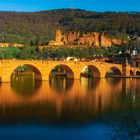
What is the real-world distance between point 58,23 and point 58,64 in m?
75.9

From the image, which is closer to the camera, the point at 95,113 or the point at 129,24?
the point at 95,113

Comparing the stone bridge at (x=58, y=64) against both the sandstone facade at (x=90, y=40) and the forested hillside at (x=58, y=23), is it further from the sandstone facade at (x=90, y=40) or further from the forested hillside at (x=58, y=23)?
the forested hillside at (x=58, y=23)

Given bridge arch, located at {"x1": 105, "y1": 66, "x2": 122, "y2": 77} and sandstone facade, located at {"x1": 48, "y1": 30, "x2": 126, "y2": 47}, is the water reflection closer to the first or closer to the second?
bridge arch, located at {"x1": 105, "y1": 66, "x2": 122, "y2": 77}

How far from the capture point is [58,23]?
13538cm

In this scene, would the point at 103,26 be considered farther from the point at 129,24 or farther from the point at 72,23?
the point at 72,23

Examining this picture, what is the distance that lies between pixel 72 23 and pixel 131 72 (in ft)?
206

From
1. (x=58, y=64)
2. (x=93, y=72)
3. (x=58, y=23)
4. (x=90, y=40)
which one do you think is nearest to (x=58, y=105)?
(x=58, y=64)

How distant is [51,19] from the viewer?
13662 cm

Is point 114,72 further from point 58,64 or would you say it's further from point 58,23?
point 58,23

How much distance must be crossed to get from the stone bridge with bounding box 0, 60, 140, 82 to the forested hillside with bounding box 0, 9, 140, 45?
42986 millimetres

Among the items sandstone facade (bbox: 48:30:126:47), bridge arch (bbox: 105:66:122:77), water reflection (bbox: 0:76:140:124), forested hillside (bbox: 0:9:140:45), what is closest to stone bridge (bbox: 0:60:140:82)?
bridge arch (bbox: 105:66:122:77)

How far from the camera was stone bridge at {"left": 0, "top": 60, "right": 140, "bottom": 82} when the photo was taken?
55753 millimetres

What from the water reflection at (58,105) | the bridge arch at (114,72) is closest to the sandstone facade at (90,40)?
the bridge arch at (114,72)

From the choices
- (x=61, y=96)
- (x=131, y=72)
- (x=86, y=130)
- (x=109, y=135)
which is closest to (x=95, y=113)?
(x=86, y=130)
